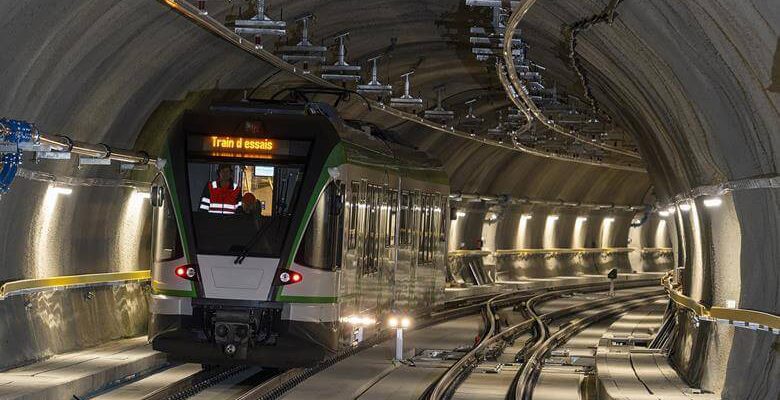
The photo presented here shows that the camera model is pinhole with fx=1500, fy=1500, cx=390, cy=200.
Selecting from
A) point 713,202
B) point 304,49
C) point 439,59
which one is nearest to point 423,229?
point 304,49

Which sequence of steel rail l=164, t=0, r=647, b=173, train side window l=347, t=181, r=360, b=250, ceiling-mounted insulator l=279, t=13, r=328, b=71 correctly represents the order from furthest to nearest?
ceiling-mounted insulator l=279, t=13, r=328, b=71, train side window l=347, t=181, r=360, b=250, steel rail l=164, t=0, r=647, b=173

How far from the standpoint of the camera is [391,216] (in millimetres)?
21500

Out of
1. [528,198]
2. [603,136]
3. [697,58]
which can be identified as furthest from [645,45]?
[528,198]

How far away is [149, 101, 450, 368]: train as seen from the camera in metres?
17.0

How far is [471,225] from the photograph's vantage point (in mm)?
43344

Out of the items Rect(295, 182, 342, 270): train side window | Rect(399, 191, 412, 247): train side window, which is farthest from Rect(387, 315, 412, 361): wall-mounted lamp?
Rect(295, 182, 342, 270): train side window

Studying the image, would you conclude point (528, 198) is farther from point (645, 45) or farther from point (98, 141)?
point (645, 45)

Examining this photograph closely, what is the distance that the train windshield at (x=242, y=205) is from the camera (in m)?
17.2

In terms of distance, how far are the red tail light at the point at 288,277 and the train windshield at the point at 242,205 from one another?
9.1 inches

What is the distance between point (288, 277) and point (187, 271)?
116 cm

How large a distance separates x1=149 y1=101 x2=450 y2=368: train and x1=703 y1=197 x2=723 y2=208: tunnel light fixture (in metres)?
4.18

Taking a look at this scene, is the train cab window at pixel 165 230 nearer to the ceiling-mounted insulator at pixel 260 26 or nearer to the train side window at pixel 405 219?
the ceiling-mounted insulator at pixel 260 26

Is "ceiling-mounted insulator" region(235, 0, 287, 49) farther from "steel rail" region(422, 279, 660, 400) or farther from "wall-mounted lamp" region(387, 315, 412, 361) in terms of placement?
"wall-mounted lamp" region(387, 315, 412, 361)

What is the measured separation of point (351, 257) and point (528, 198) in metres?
28.8
